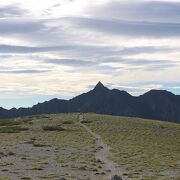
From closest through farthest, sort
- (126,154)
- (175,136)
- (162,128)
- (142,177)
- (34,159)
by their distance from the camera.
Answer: (142,177) → (34,159) → (126,154) → (175,136) → (162,128)

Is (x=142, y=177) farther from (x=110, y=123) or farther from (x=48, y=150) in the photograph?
(x=110, y=123)

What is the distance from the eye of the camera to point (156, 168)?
43531mm

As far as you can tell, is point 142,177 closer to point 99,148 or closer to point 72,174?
point 72,174

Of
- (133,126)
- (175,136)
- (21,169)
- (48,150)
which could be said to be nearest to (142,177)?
(21,169)

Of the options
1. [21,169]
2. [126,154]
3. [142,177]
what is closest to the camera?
[142,177]

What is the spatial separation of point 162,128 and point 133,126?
772cm

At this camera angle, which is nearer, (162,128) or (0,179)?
(0,179)

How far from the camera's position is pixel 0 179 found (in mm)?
34156

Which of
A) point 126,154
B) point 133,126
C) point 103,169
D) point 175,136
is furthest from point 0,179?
point 133,126

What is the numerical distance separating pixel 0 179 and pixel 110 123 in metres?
92.5

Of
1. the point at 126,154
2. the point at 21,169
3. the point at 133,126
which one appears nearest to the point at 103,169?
the point at 21,169

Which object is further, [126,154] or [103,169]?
[126,154]

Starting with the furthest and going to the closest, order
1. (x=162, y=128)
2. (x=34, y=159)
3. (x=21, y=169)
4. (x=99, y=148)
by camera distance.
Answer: (x=162, y=128), (x=99, y=148), (x=34, y=159), (x=21, y=169)

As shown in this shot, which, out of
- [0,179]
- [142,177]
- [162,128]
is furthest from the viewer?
[162,128]
